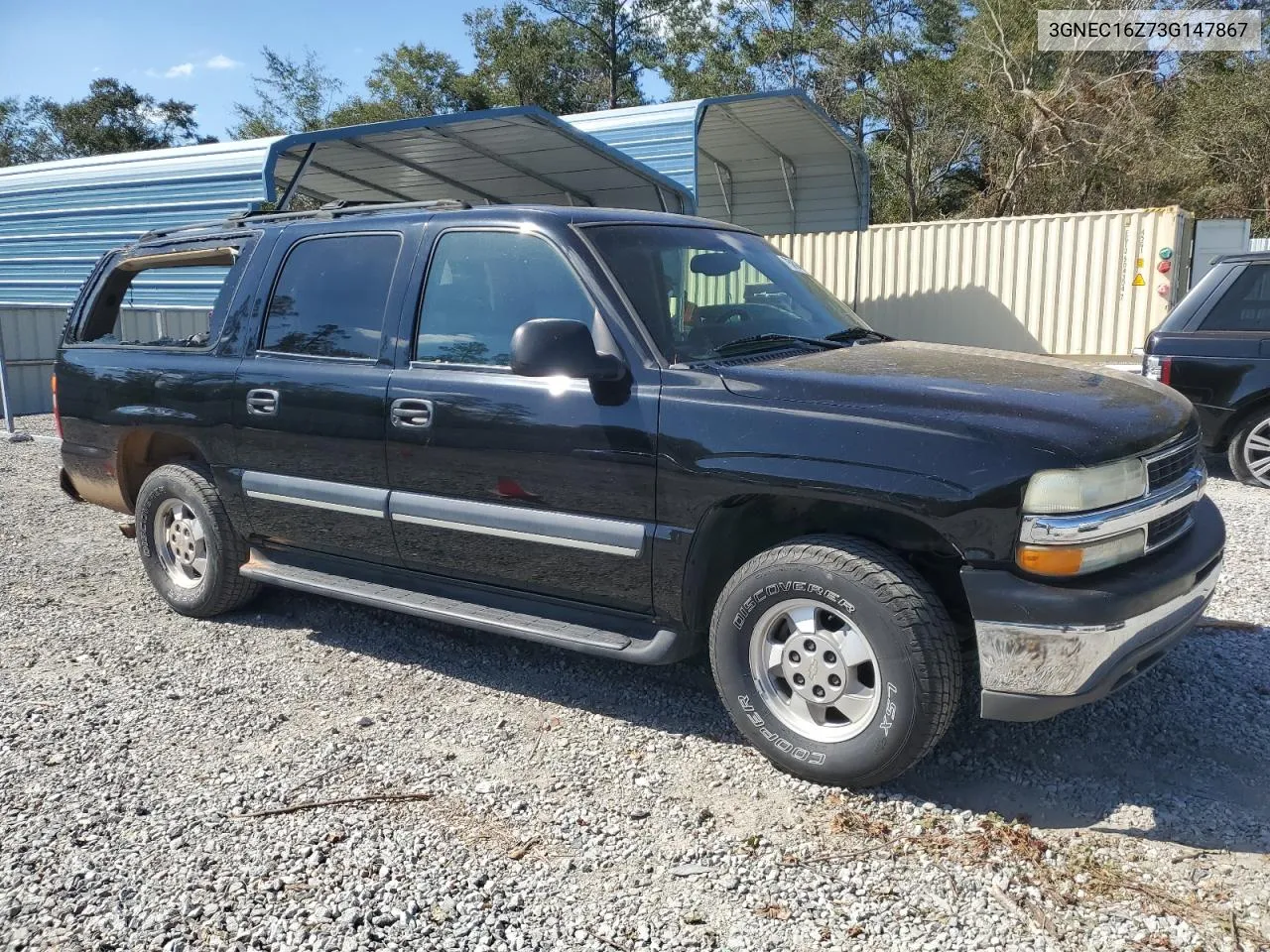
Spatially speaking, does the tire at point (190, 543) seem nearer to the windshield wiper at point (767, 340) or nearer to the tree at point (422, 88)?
the windshield wiper at point (767, 340)

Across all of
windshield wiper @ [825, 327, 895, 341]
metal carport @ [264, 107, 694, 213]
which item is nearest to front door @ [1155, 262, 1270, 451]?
windshield wiper @ [825, 327, 895, 341]

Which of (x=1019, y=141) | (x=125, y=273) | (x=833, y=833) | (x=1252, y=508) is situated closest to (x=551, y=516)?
(x=833, y=833)

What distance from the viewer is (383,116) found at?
39.6 metres

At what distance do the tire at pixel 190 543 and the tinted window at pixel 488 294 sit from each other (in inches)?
63.1

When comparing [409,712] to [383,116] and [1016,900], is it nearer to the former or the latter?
[1016,900]

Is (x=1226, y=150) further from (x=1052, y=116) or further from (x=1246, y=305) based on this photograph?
(x=1246, y=305)

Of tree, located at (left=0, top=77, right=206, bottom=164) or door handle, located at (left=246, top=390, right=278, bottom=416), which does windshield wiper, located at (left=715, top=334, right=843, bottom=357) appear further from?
tree, located at (left=0, top=77, right=206, bottom=164)

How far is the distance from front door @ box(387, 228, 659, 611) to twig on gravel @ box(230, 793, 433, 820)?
0.93 m

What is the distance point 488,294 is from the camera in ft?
13.2

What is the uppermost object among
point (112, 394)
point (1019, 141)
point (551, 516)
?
point (1019, 141)

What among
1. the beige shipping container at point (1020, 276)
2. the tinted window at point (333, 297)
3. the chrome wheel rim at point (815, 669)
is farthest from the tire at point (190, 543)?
the beige shipping container at point (1020, 276)

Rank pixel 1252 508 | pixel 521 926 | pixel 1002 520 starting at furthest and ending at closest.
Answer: pixel 1252 508
pixel 1002 520
pixel 521 926

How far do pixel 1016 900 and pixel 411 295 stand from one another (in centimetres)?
309

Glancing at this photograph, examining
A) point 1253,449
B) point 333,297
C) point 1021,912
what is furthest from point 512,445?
point 1253,449
